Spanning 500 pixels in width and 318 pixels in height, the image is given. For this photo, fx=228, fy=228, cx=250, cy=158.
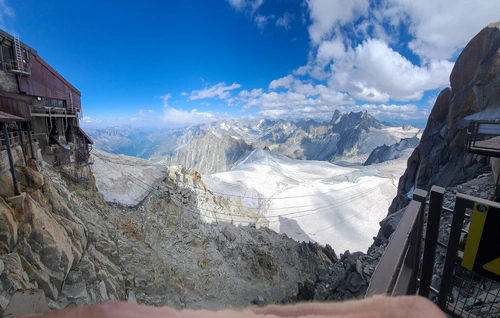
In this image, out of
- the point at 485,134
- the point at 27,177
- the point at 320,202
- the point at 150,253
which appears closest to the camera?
the point at 27,177

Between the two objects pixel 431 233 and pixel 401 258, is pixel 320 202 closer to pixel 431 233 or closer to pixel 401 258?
pixel 431 233

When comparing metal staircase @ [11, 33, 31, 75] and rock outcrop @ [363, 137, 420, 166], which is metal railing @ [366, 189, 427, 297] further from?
rock outcrop @ [363, 137, 420, 166]

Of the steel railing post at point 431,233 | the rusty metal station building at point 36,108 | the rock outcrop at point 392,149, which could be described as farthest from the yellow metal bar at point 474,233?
the rock outcrop at point 392,149

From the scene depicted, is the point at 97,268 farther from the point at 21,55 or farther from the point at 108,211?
the point at 21,55

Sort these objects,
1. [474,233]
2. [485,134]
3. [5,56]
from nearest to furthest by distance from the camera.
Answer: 1. [474,233]
2. [485,134]
3. [5,56]

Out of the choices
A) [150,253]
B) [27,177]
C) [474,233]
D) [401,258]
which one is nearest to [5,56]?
[27,177]

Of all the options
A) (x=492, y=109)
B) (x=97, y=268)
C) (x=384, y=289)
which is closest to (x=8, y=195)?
(x=97, y=268)

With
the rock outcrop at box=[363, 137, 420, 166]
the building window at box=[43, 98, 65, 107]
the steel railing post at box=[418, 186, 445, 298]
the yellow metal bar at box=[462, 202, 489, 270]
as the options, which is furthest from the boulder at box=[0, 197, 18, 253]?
the rock outcrop at box=[363, 137, 420, 166]
